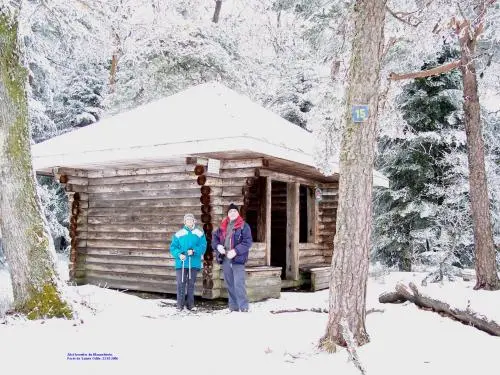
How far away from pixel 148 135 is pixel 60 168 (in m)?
2.60

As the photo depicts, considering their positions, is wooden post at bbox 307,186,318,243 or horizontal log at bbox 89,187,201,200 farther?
wooden post at bbox 307,186,318,243

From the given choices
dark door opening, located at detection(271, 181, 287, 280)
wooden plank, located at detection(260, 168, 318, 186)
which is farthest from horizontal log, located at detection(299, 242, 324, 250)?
wooden plank, located at detection(260, 168, 318, 186)

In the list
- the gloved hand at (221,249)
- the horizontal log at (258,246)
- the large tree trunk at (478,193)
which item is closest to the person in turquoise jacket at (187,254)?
the gloved hand at (221,249)

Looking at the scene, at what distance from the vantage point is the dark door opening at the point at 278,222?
47.8ft

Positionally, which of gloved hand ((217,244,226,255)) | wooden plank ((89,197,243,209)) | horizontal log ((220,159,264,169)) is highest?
horizontal log ((220,159,264,169))

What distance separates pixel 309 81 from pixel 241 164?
11.5 m

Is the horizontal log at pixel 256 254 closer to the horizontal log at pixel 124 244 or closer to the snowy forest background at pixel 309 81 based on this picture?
the horizontal log at pixel 124 244

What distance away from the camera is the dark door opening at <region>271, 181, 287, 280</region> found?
1456cm

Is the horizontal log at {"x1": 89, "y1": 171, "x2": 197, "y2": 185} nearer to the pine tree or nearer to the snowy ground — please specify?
the snowy ground

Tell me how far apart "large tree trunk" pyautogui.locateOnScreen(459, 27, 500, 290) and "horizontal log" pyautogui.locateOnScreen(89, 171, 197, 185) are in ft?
18.7

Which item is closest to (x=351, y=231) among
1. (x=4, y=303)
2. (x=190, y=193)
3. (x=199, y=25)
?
(x=4, y=303)

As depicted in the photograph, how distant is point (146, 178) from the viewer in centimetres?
1096

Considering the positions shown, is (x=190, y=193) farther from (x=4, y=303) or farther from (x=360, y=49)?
(x=360, y=49)

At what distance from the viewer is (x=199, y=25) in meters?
18.7
